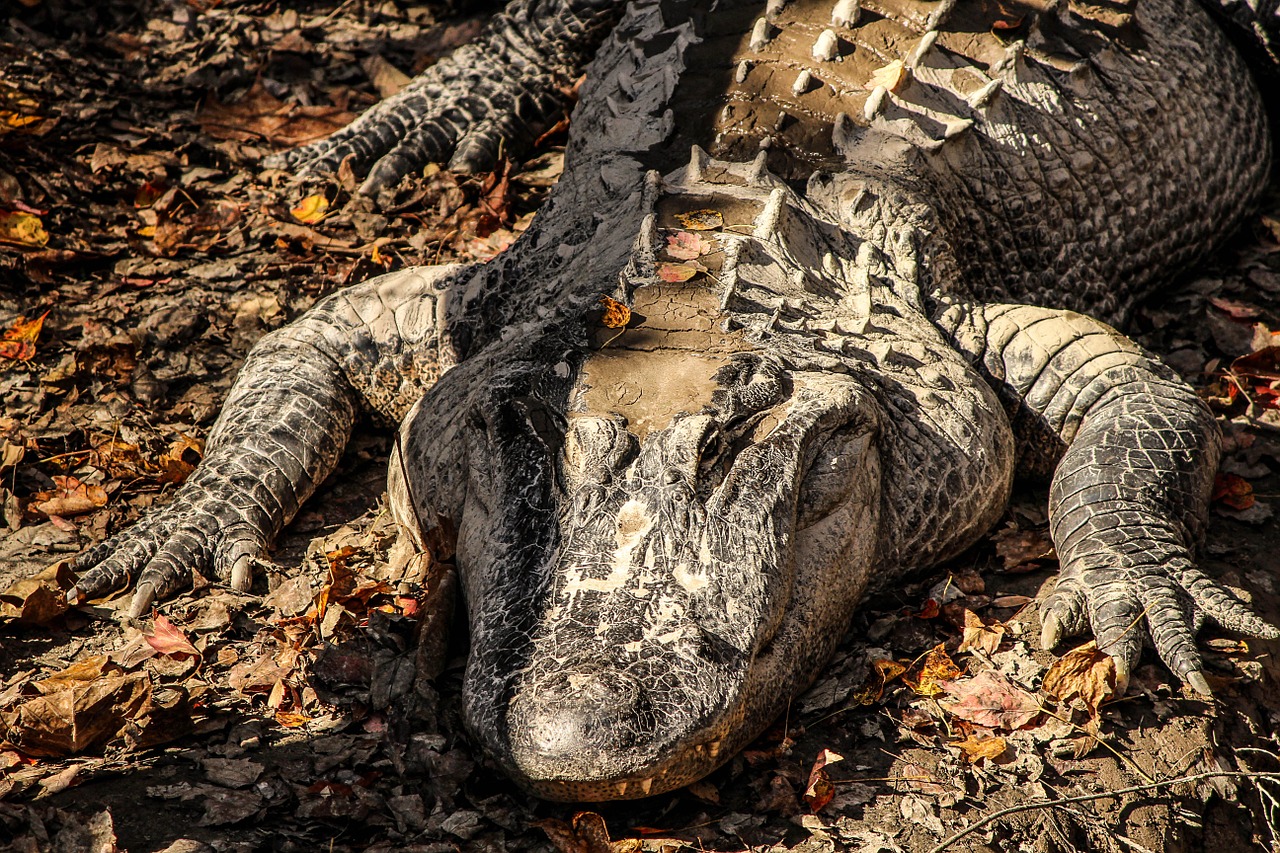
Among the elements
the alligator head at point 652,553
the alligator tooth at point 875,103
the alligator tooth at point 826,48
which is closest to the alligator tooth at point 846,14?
the alligator tooth at point 826,48

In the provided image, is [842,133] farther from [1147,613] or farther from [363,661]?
[363,661]

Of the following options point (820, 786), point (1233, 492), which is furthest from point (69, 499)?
point (1233, 492)

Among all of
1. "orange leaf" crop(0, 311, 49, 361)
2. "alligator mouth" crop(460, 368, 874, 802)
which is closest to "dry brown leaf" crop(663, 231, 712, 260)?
"alligator mouth" crop(460, 368, 874, 802)

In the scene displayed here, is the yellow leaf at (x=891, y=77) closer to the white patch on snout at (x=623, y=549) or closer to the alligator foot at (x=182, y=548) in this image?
the white patch on snout at (x=623, y=549)

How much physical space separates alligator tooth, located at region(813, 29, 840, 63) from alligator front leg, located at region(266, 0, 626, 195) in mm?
2380

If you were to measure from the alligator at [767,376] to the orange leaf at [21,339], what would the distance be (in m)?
1.17

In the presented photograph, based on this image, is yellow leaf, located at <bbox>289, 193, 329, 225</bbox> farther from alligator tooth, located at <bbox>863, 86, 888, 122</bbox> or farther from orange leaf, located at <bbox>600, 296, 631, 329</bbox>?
alligator tooth, located at <bbox>863, 86, 888, 122</bbox>

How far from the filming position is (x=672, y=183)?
167 inches

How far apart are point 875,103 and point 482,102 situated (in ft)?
9.87

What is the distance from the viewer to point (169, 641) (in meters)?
3.59

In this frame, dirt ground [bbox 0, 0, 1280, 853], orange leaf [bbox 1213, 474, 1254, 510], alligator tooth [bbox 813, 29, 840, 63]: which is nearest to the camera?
dirt ground [bbox 0, 0, 1280, 853]

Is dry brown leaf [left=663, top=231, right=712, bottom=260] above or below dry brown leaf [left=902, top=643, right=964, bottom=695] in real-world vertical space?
above

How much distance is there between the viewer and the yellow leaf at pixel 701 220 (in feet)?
13.1

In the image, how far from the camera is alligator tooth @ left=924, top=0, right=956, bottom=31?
4.73 m
